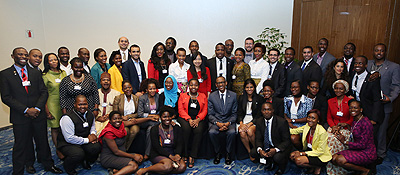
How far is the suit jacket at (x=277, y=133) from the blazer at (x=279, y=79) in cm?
89

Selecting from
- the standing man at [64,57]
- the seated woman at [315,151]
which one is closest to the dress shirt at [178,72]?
the standing man at [64,57]

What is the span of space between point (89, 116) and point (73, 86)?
1.68 ft

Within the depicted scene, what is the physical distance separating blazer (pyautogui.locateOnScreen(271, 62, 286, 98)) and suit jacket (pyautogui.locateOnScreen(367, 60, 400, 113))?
142cm

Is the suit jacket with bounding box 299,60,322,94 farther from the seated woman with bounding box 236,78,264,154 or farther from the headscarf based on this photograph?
the headscarf

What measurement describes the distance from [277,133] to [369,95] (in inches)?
57.6

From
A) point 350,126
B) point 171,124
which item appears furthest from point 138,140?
point 350,126

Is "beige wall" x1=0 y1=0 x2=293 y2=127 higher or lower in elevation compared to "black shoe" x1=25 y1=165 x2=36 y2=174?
higher

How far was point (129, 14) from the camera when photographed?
6.43 m

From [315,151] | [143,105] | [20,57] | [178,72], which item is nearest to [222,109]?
[178,72]

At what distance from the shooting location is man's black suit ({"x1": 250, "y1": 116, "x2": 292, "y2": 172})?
3361 mm

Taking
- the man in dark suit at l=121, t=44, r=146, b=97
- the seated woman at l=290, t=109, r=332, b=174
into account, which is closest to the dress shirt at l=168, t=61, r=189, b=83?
the man in dark suit at l=121, t=44, r=146, b=97

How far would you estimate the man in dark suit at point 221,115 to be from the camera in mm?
3820

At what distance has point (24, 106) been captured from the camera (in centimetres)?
313

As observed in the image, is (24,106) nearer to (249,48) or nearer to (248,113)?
(248,113)
